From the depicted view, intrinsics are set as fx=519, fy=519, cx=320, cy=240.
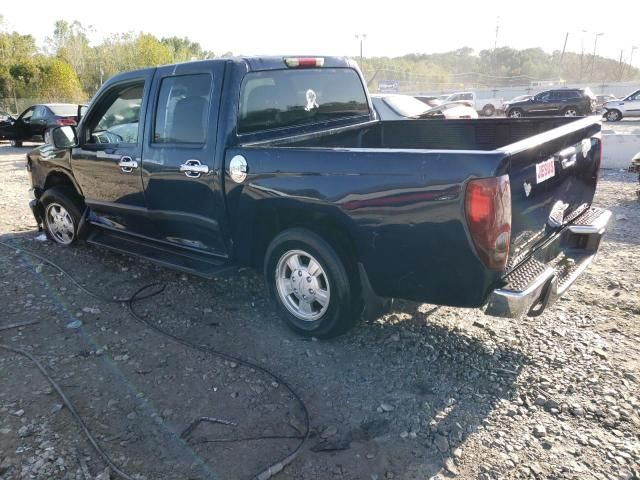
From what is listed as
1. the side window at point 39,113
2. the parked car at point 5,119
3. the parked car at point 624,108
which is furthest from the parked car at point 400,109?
the parked car at point 624,108

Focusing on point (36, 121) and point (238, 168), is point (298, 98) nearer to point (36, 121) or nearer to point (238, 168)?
point (238, 168)

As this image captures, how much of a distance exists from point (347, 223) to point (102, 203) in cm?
300

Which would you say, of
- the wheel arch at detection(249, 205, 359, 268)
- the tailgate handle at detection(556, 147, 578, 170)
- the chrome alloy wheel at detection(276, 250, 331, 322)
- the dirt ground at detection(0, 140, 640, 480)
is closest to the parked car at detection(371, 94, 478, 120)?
the dirt ground at detection(0, 140, 640, 480)

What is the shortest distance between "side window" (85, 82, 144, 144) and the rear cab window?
118 centimetres

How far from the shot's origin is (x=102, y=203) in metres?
5.14

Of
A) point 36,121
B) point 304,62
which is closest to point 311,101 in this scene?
point 304,62

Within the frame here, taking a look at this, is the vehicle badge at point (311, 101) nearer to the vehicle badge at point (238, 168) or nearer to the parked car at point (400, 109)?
the vehicle badge at point (238, 168)

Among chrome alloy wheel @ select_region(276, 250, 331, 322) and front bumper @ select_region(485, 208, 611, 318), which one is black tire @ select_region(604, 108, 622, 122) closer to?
front bumper @ select_region(485, 208, 611, 318)

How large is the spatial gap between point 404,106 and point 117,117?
6.34 m

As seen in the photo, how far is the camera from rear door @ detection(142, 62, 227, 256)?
12.8 ft

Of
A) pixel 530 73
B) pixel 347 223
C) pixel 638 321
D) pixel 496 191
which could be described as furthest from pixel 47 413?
pixel 530 73

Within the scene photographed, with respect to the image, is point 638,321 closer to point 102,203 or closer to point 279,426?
point 279,426

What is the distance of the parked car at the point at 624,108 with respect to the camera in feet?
80.0

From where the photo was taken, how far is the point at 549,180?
331 cm
